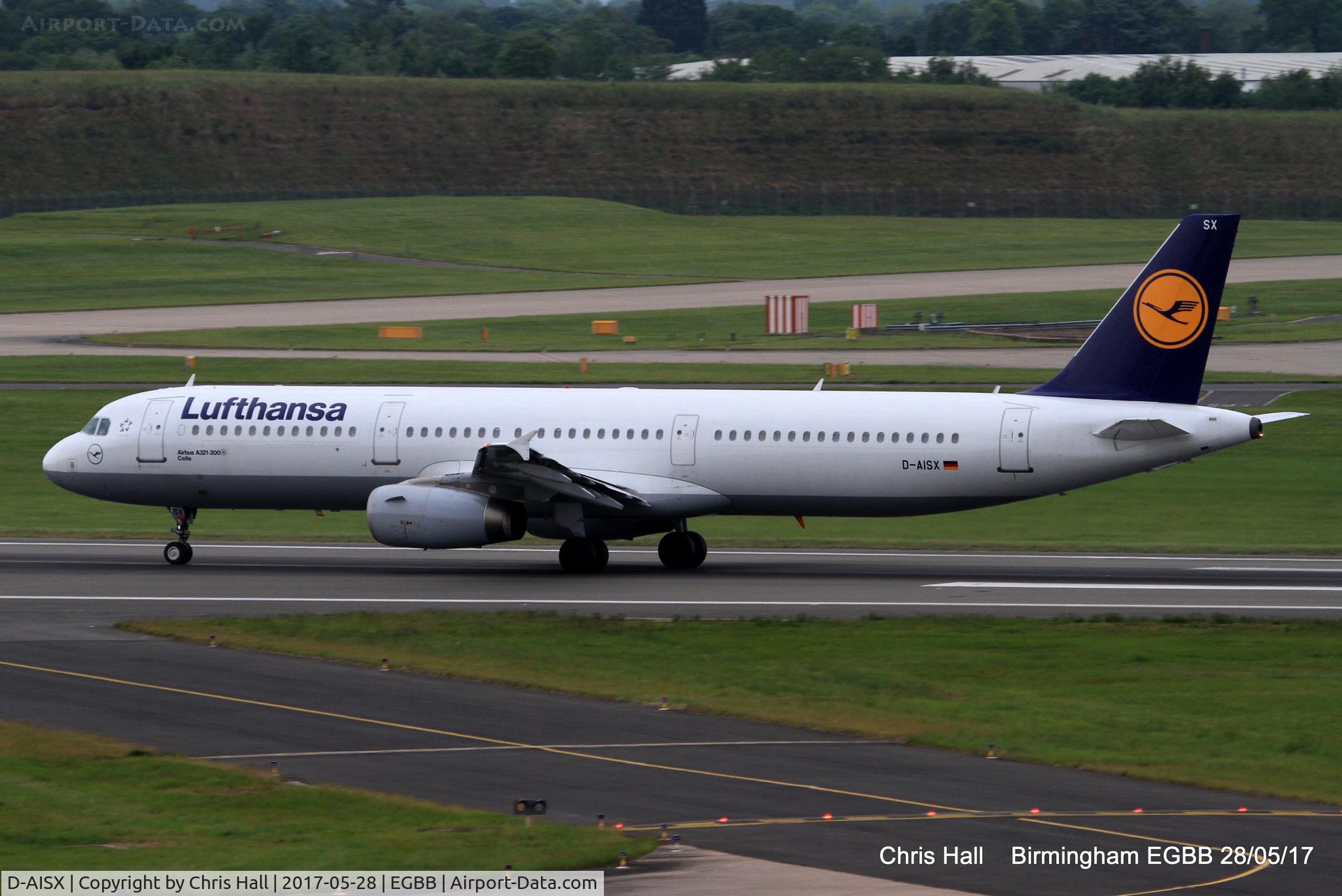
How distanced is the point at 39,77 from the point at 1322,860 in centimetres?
14958

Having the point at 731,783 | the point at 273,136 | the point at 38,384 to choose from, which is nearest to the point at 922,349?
the point at 38,384

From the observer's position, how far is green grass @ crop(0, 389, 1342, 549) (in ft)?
134

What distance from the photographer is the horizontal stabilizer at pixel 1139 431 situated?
32.5 m

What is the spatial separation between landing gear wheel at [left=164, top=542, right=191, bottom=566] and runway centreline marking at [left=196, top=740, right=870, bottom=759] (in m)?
18.0

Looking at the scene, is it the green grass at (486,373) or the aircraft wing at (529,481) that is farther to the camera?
the green grass at (486,373)

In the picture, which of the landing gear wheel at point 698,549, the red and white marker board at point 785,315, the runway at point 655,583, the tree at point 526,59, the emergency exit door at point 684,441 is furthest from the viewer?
the tree at point 526,59

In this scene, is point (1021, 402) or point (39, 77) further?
point (39, 77)

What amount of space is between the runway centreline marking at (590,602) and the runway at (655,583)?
0.05m

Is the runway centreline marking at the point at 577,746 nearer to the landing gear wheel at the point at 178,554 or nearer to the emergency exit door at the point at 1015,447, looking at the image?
the emergency exit door at the point at 1015,447

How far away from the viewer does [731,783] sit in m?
18.2

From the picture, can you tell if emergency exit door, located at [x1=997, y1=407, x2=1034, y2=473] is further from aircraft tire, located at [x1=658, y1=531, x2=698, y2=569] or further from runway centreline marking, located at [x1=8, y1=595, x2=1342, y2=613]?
aircraft tire, located at [x1=658, y1=531, x2=698, y2=569]

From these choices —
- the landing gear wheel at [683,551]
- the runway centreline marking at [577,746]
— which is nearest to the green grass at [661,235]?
the landing gear wheel at [683,551]

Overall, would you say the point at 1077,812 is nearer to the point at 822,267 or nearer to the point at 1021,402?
the point at 1021,402

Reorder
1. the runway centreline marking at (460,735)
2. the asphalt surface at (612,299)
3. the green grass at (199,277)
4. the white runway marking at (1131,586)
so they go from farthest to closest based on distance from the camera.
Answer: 1. the green grass at (199,277)
2. the asphalt surface at (612,299)
3. the white runway marking at (1131,586)
4. the runway centreline marking at (460,735)
